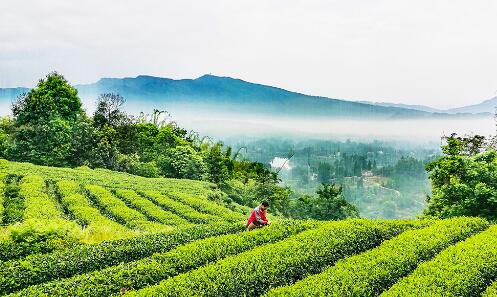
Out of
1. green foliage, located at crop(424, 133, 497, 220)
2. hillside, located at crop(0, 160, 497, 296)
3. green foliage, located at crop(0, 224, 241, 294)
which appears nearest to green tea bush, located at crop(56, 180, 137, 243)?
hillside, located at crop(0, 160, 497, 296)

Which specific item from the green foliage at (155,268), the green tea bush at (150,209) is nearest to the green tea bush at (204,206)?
the green tea bush at (150,209)

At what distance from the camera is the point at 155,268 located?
1303cm

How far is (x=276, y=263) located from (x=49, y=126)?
136 feet

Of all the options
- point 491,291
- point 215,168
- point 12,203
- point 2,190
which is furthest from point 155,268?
point 215,168

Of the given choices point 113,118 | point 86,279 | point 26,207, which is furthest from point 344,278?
point 113,118

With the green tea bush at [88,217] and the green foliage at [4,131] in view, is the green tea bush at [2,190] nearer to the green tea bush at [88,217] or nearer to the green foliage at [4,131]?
the green tea bush at [88,217]

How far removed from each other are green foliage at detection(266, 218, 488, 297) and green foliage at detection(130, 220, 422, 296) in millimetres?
792

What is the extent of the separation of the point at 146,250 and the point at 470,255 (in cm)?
980

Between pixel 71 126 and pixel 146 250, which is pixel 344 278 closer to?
pixel 146 250

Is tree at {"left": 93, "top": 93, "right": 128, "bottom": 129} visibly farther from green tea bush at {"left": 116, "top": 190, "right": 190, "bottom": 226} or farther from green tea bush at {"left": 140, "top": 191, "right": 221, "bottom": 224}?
A: green tea bush at {"left": 116, "top": 190, "right": 190, "bottom": 226}

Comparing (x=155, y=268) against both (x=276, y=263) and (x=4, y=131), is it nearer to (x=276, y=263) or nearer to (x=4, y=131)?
(x=276, y=263)

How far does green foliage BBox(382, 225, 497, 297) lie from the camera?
11.3m

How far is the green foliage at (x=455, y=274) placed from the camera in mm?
11258

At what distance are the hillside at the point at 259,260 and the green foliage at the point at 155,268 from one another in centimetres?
3
